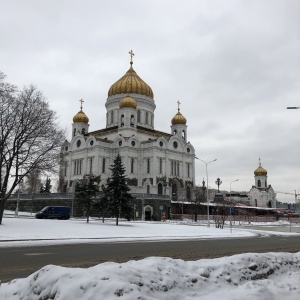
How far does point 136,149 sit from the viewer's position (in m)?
67.3

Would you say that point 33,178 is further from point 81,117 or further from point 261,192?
point 261,192

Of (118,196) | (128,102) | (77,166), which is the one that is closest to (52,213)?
(118,196)

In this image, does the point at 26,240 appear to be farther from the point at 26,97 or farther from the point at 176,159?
the point at 176,159

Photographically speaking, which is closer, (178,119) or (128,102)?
(128,102)

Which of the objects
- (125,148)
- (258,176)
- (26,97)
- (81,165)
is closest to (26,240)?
(26,97)

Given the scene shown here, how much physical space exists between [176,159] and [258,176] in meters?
34.2

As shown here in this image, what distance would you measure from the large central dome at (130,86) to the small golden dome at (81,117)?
7.18m

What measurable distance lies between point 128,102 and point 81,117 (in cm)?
1461

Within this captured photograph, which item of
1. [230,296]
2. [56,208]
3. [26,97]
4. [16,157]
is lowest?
[230,296]

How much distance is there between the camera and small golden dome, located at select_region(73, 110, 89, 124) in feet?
255

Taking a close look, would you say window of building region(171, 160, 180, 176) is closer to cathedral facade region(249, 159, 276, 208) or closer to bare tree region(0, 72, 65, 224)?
cathedral facade region(249, 159, 276, 208)

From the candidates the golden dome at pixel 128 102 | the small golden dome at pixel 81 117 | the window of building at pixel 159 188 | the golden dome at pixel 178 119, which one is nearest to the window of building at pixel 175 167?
the window of building at pixel 159 188

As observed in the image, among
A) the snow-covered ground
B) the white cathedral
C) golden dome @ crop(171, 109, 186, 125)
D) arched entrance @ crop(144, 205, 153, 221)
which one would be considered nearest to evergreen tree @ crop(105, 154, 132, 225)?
arched entrance @ crop(144, 205, 153, 221)

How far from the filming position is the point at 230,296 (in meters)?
5.36
